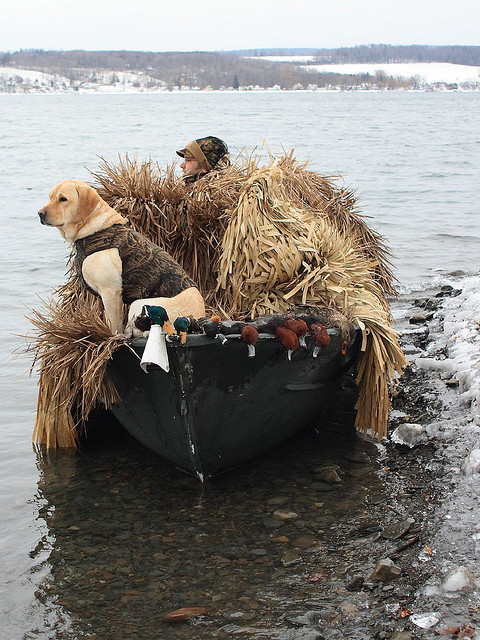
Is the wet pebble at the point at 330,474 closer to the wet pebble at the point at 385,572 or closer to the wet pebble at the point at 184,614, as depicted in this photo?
the wet pebble at the point at 385,572

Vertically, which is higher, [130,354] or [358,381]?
[130,354]

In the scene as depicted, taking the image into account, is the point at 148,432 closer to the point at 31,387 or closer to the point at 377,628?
the point at 377,628

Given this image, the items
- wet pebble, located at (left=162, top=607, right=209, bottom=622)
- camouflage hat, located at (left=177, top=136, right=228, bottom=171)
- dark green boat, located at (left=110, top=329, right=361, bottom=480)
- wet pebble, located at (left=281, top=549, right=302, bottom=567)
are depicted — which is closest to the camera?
wet pebble, located at (left=162, top=607, right=209, bottom=622)

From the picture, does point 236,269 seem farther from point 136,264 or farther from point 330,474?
point 330,474

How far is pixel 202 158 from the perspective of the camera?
6793 millimetres

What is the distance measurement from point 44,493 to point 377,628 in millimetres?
2702

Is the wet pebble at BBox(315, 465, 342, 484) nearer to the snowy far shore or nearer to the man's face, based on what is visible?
the man's face

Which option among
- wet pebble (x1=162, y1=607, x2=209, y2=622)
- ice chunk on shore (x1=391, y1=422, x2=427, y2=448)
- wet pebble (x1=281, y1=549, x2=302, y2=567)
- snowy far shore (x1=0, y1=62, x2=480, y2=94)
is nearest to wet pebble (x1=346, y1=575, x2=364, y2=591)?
wet pebble (x1=281, y1=549, x2=302, y2=567)

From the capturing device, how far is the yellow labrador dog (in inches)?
184

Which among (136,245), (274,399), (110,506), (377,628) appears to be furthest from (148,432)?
(377,628)

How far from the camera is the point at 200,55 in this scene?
17062 cm

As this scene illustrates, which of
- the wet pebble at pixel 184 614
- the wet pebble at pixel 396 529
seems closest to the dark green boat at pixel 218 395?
the wet pebble at pixel 396 529

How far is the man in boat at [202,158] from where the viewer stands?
6.78m

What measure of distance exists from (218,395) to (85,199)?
1.44 meters
